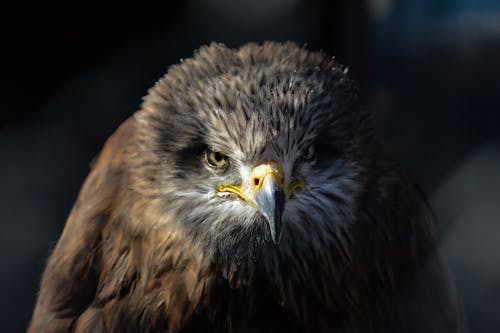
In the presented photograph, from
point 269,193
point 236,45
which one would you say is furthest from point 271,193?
point 236,45

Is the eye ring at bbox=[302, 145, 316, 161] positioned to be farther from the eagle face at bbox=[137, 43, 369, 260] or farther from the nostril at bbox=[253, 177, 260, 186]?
the nostril at bbox=[253, 177, 260, 186]

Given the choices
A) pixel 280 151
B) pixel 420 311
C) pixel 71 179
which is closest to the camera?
pixel 280 151

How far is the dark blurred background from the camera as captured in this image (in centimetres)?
279

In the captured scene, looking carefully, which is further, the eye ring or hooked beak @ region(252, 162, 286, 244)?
the eye ring

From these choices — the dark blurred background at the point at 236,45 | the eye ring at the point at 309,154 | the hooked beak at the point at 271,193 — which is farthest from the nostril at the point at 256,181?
the dark blurred background at the point at 236,45

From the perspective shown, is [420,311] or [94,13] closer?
[420,311]

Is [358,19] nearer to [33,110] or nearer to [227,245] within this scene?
[33,110]

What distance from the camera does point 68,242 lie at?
1.84 metres

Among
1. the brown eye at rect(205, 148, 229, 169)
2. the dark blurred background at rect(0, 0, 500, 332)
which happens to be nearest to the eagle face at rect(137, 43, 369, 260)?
the brown eye at rect(205, 148, 229, 169)

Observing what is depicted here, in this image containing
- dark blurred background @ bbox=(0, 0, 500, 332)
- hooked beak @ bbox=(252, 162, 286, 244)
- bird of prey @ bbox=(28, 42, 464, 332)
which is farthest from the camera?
dark blurred background @ bbox=(0, 0, 500, 332)

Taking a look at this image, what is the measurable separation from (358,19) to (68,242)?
1315 millimetres

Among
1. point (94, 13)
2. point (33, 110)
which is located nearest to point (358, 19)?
point (94, 13)

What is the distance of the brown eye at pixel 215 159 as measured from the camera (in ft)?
5.15

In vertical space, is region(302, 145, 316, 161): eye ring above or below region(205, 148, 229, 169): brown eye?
below
